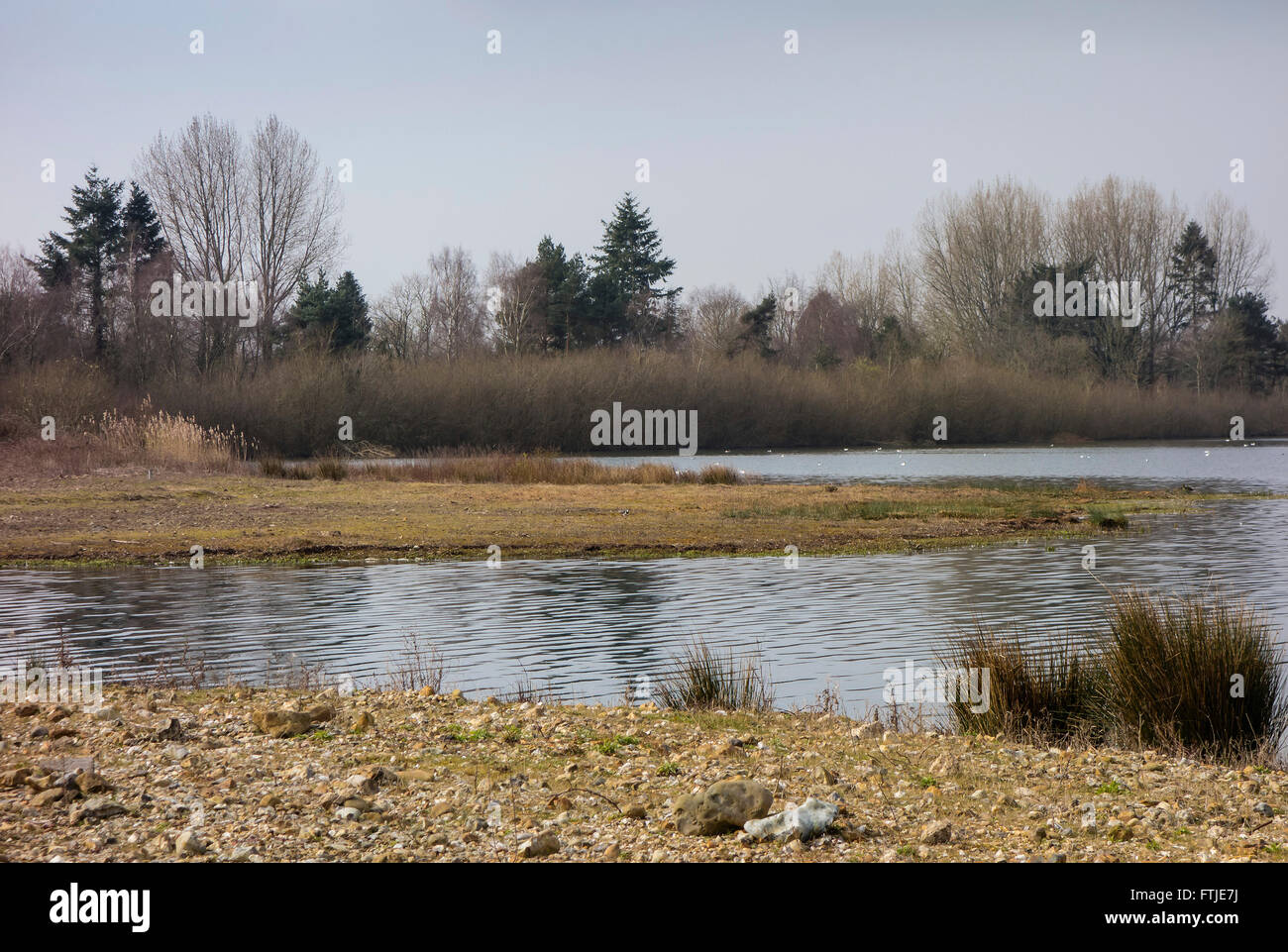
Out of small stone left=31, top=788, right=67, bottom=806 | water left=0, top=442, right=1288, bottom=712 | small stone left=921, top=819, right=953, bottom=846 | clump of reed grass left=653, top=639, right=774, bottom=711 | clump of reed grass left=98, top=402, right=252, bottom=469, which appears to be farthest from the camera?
clump of reed grass left=98, top=402, right=252, bottom=469

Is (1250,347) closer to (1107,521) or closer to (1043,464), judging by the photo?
(1043,464)

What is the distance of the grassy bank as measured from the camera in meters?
19.3

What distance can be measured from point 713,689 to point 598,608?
5203 mm

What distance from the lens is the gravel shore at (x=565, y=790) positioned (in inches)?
196

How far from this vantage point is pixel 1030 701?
805 cm

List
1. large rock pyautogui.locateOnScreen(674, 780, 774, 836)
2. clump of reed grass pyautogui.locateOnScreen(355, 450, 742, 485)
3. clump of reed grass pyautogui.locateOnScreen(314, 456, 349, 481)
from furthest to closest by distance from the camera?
1. clump of reed grass pyautogui.locateOnScreen(314, 456, 349, 481)
2. clump of reed grass pyautogui.locateOnScreen(355, 450, 742, 485)
3. large rock pyautogui.locateOnScreen(674, 780, 774, 836)

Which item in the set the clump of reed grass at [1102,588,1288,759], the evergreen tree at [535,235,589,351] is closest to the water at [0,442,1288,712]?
the clump of reed grass at [1102,588,1288,759]

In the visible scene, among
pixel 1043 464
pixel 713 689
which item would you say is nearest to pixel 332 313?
pixel 1043 464

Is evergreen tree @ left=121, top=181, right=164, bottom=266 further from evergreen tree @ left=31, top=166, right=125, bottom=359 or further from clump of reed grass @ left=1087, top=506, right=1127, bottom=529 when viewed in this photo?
clump of reed grass @ left=1087, top=506, right=1127, bottom=529

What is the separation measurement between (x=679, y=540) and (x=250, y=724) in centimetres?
1359

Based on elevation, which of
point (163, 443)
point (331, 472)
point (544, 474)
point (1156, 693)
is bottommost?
point (1156, 693)

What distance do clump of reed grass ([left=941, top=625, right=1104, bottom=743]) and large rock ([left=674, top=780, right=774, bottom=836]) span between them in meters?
2.99

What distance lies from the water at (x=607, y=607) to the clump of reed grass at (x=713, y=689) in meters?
0.35
